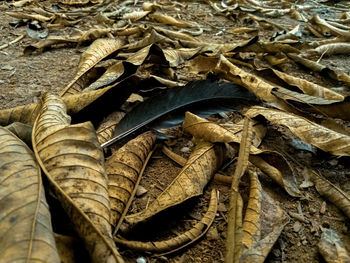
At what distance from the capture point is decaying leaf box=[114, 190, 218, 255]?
0.69 m

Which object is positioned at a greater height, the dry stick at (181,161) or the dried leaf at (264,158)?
the dried leaf at (264,158)

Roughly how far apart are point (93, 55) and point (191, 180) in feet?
2.68

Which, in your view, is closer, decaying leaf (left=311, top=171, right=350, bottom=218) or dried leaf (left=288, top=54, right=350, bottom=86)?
decaying leaf (left=311, top=171, right=350, bottom=218)

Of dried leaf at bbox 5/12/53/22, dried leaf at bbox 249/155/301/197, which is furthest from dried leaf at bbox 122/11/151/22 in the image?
dried leaf at bbox 249/155/301/197

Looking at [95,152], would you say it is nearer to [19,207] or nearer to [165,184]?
[19,207]

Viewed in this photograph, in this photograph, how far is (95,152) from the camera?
0.67 m

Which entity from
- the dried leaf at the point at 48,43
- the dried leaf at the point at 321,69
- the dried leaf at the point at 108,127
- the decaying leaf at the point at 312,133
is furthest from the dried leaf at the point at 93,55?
the dried leaf at the point at 321,69

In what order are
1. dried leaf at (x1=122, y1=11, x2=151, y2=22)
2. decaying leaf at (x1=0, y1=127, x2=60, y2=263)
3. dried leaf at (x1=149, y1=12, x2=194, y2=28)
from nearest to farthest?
decaying leaf at (x1=0, y1=127, x2=60, y2=263)
dried leaf at (x1=149, y1=12, x2=194, y2=28)
dried leaf at (x1=122, y1=11, x2=151, y2=22)

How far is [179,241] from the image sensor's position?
726 mm

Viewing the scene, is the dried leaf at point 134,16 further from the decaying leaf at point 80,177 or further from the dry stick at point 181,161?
the decaying leaf at point 80,177

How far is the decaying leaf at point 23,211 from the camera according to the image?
466mm

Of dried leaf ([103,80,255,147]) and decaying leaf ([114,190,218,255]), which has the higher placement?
dried leaf ([103,80,255,147])

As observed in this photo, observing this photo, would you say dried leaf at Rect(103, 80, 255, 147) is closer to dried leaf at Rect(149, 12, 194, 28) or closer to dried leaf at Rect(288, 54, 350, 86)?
dried leaf at Rect(288, 54, 350, 86)

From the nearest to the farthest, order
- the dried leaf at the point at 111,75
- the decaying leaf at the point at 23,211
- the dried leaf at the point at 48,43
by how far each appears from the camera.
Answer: the decaying leaf at the point at 23,211
the dried leaf at the point at 111,75
the dried leaf at the point at 48,43
